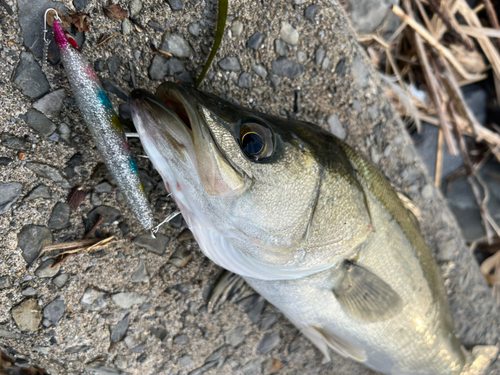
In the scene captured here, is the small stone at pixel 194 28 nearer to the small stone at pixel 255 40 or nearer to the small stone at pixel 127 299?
the small stone at pixel 255 40

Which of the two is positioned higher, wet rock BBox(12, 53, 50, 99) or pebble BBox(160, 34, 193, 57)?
pebble BBox(160, 34, 193, 57)

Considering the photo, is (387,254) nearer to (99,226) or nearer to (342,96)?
(342,96)

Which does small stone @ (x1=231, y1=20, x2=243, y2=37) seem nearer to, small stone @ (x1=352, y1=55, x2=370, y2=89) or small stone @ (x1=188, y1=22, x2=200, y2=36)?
small stone @ (x1=188, y1=22, x2=200, y2=36)

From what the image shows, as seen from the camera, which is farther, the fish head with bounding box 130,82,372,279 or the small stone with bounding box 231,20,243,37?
the small stone with bounding box 231,20,243,37

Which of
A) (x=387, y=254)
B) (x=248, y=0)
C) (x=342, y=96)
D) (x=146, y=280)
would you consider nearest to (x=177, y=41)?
(x=248, y=0)

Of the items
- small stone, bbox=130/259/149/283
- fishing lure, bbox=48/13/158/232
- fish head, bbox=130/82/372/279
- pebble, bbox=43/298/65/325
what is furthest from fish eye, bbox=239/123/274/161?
pebble, bbox=43/298/65/325

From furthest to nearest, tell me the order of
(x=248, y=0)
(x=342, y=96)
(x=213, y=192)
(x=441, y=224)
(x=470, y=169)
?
1. (x=470, y=169)
2. (x=441, y=224)
3. (x=342, y=96)
4. (x=248, y=0)
5. (x=213, y=192)

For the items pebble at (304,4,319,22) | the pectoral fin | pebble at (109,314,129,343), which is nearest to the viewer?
the pectoral fin

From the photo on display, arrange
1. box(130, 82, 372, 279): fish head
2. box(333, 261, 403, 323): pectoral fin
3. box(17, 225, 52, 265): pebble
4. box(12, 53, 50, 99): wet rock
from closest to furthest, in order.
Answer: box(130, 82, 372, 279): fish head, box(12, 53, 50, 99): wet rock, box(17, 225, 52, 265): pebble, box(333, 261, 403, 323): pectoral fin
